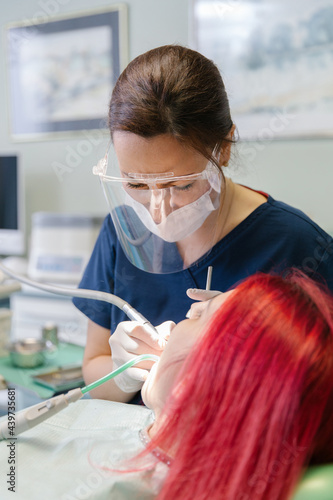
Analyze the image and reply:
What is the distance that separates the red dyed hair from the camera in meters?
0.66

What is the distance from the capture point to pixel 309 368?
0.68m

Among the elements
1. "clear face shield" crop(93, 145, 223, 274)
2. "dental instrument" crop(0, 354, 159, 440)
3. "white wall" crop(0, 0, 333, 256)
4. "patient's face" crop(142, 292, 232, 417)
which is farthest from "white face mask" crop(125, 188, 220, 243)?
"white wall" crop(0, 0, 333, 256)

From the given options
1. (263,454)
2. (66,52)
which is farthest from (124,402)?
(66,52)

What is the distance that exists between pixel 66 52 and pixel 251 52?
113 centimetres

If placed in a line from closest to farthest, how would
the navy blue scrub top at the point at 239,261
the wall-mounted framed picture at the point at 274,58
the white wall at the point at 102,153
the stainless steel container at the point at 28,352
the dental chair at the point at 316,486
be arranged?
1. the dental chair at the point at 316,486
2. the navy blue scrub top at the point at 239,261
3. the stainless steel container at the point at 28,352
4. the wall-mounted framed picture at the point at 274,58
5. the white wall at the point at 102,153

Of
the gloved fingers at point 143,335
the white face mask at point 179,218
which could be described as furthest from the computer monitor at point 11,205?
the gloved fingers at point 143,335

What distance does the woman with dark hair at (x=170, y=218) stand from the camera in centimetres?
95

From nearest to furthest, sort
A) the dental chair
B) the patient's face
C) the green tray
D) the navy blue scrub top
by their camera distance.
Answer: the dental chair
the patient's face
the navy blue scrub top
the green tray

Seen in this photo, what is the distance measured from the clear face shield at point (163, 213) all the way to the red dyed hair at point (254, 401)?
0.30 metres

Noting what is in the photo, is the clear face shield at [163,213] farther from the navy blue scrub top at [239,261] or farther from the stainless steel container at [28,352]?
the stainless steel container at [28,352]

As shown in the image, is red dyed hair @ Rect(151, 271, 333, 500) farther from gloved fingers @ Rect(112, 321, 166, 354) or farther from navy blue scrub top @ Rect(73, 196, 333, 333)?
navy blue scrub top @ Rect(73, 196, 333, 333)

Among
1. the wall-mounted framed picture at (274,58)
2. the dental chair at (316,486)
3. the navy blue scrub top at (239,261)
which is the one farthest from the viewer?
the wall-mounted framed picture at (274,58)

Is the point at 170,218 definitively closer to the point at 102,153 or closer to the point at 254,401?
the point at 254,401

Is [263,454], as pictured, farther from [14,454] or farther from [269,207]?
[269,207]
